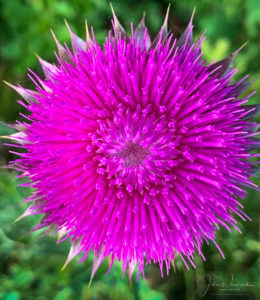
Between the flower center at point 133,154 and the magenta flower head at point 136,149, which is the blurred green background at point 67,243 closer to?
the magenta flower head at point 136,149

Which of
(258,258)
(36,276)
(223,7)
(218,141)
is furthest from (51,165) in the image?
(223,7)

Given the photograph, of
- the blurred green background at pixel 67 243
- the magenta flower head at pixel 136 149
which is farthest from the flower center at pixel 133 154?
the blurred green background at pixel 67 243

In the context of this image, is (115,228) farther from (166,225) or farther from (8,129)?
(8,129)
